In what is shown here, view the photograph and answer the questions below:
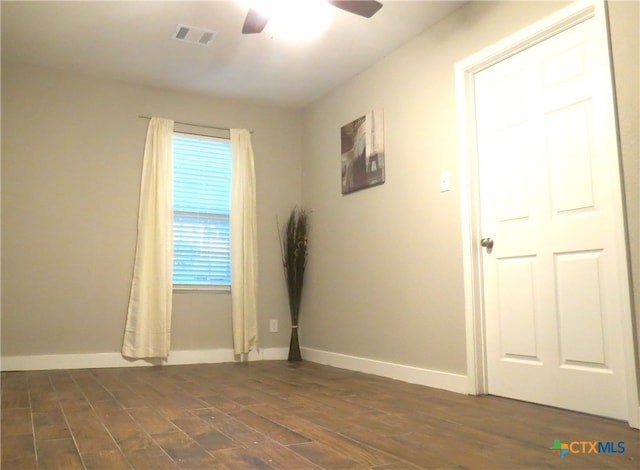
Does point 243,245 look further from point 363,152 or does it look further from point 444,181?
point 444,181

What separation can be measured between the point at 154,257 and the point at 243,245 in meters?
0.80

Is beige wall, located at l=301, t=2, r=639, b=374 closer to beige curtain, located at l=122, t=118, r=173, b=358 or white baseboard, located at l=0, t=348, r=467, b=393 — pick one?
white baseboard, located at l=0, t=348, r=467, b=393

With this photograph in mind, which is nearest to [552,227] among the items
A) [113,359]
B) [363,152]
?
[363,152]

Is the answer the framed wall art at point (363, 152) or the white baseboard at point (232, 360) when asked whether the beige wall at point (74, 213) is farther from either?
the framed wall art at point (363, 152)

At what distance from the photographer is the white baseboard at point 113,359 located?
385 cm

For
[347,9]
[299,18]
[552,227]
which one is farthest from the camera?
[299,18]

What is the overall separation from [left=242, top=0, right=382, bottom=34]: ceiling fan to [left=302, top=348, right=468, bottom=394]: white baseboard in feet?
7.01

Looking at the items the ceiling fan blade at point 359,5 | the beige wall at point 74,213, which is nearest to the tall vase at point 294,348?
the beige wall at point 74,213

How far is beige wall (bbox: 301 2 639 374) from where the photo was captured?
304cm

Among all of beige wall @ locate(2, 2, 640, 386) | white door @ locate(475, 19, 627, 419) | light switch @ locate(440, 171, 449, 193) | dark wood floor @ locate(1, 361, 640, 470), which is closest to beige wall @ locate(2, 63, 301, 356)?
beige wall @ locate(2, 2, 640, 386)

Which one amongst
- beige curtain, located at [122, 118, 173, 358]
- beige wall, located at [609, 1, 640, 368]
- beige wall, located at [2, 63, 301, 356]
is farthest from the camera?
beige curtain, located at [122, 118, 173, 358]

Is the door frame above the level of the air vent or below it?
below

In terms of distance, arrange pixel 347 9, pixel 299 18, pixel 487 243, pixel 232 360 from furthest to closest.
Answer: pixel 232 360 < pixel 299 18 < pixel 487 243 < pixel 347 9

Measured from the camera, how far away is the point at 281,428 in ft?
6.86
